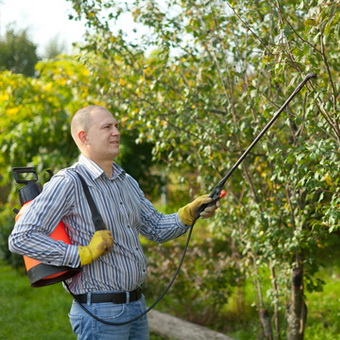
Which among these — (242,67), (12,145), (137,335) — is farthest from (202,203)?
(12,145)

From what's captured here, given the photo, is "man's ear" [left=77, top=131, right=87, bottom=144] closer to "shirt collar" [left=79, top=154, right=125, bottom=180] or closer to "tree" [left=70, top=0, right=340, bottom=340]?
"shirt collar" [left=79, top=154, right=125, bottom=180]

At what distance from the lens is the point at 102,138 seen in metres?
2.64

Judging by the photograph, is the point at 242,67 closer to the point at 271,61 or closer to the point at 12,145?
the point at 271,61

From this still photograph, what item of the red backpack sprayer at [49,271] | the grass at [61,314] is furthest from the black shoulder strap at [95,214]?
the grass at [61,314]

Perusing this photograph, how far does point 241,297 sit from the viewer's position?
6066 mm

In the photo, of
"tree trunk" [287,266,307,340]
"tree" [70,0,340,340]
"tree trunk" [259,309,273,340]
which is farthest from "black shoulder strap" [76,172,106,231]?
"tree trunk" [259,309,273,340]

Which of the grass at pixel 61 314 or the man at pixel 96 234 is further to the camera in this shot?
the grass at pixel 61 314

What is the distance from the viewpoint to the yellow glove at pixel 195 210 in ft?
9.09

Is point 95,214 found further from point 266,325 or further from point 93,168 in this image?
point 266,325

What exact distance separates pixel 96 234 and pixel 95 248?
8 centimetres

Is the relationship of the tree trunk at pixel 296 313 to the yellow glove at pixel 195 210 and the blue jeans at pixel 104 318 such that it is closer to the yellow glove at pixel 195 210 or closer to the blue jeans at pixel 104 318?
the yellow glove at pixel 195 210

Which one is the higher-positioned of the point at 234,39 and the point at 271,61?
the point at 234,39

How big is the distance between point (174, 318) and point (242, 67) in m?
2.65

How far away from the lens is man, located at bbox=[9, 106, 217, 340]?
2.39 meters
